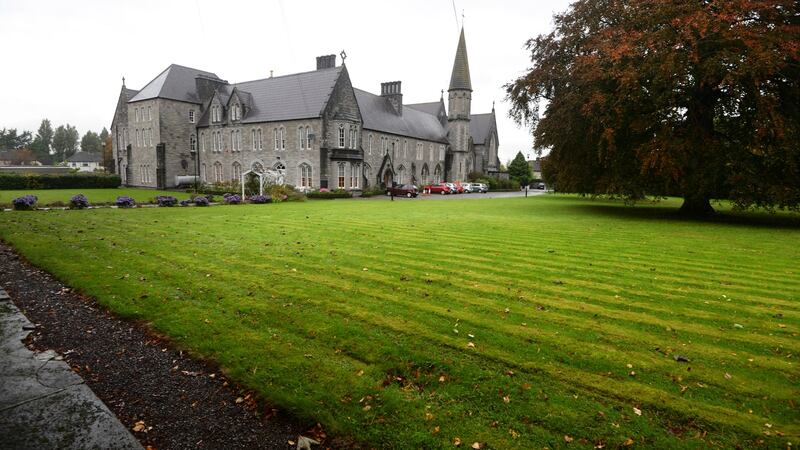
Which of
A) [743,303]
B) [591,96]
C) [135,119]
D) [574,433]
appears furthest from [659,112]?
[135,119]

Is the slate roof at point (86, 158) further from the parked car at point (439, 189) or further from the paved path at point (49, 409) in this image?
the paved path at point (49, 409)

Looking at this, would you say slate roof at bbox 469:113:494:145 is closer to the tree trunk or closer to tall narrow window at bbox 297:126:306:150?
tall narrow window at bbox 297:126:306:150

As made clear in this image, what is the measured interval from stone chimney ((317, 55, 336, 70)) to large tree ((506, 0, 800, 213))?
35.5 meters

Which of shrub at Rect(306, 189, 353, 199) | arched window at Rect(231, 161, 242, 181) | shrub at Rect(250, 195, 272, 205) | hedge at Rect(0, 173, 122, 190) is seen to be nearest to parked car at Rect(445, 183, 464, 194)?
shrub at Rect(306, 189, 353, 199)

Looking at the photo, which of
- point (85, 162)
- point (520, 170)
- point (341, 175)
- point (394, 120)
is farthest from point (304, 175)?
point (85, 162)

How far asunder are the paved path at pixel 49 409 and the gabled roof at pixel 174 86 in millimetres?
56897

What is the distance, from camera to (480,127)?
86.2m

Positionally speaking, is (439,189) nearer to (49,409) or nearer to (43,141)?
(49,409)

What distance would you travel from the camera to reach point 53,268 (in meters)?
9.32

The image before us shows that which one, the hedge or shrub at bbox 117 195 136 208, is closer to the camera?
shrub at bbox 117 195 136 208

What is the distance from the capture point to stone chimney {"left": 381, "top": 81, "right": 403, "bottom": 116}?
6175cm

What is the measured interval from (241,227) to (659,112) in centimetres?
1949

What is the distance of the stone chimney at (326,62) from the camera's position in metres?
53.0

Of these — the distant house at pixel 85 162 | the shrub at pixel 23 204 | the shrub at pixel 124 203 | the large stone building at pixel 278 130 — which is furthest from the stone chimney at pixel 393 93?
the distant house at pixel 85 162
